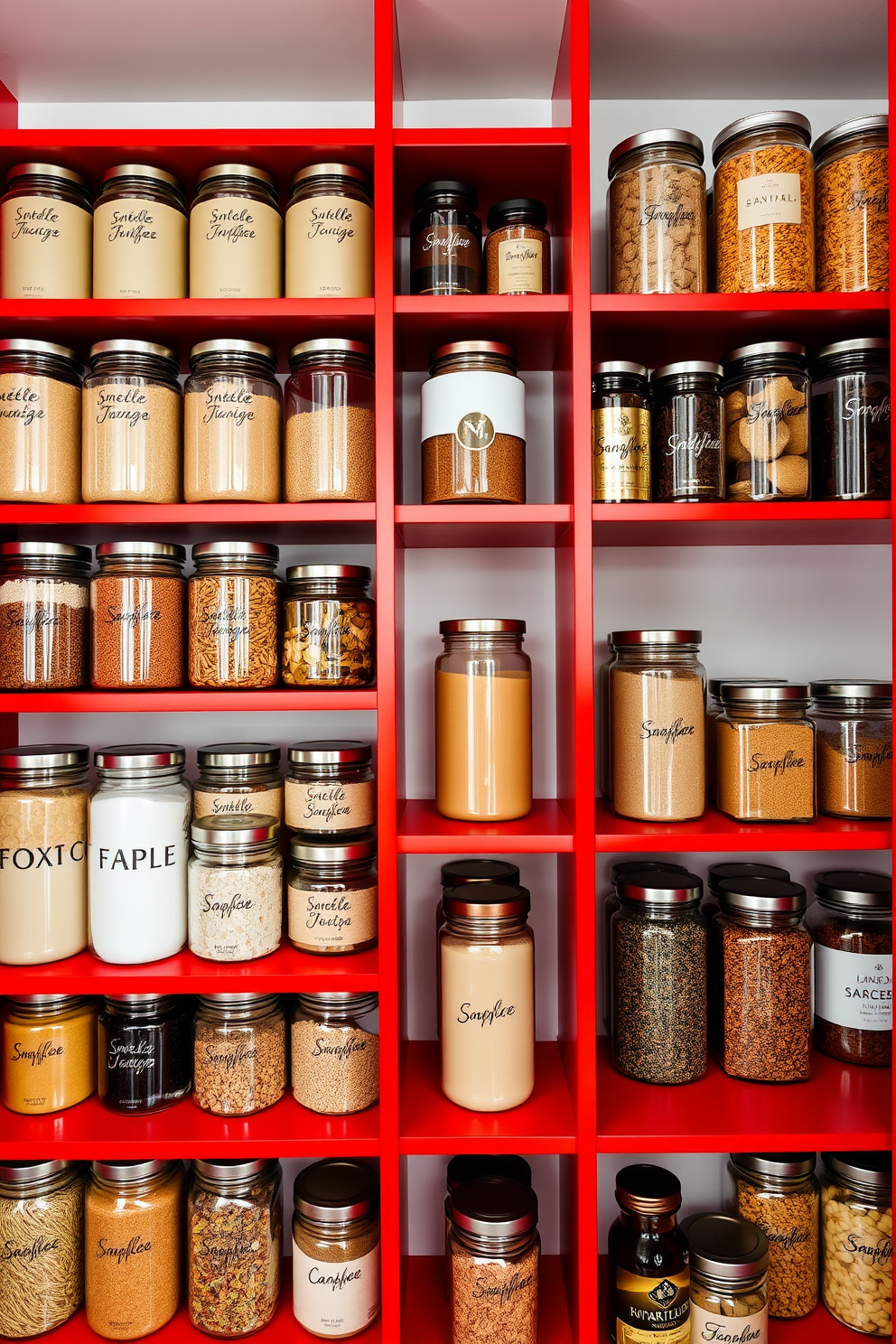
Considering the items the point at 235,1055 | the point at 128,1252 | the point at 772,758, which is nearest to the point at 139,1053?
the point at 235,1055

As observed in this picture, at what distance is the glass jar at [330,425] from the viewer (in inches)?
41.9

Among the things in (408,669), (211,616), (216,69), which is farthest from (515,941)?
(216,69)

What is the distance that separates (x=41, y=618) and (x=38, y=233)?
54 centimetres

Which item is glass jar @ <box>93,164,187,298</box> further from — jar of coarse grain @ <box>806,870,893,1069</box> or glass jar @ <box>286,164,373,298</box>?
jar of coarse grain @ <box>806,870,893,1069</box>

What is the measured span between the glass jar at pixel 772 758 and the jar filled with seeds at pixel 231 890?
641 millimetres

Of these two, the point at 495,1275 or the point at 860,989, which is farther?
the point at 860,989

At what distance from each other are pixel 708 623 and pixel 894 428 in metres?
0.41

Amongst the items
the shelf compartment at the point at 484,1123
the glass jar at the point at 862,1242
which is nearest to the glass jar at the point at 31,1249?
the shelf compartment at the point at 484,1123

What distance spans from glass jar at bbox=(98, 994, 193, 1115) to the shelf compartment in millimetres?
333

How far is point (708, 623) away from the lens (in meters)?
1.33

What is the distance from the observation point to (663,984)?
109 centimetres

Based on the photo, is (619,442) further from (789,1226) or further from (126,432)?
(789,1226)

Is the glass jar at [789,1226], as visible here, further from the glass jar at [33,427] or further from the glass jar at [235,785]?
the glass jar at [33,427]

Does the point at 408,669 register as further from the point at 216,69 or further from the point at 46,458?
the point at 216,69
